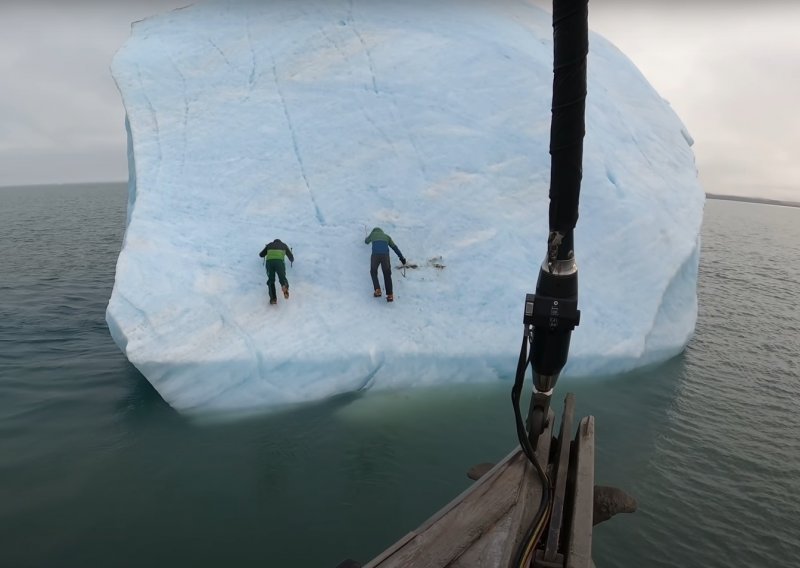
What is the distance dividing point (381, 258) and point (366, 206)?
4.41 feet

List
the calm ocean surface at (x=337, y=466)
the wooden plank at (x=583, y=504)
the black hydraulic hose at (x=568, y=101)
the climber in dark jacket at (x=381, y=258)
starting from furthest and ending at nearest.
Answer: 1. the climber in dark jacket at (x=381, y=258)
2. the calm ocean surface at (x=337, y=466)
3. the wooden plank at (x=583, y=504)
4. the black hydraulic hose at (x=568, y=101)

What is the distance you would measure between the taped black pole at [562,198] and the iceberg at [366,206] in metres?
4.56

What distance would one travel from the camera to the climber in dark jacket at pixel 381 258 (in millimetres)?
7570

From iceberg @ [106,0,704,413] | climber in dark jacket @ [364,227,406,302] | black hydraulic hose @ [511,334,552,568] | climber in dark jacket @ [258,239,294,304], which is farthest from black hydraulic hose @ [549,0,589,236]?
climber in dark jacket @ [258,239,294,304]

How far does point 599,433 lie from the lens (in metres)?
6.83

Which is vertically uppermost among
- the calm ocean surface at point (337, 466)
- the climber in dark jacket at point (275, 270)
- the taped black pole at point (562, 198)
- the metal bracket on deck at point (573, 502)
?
the taped black pole at point (562, 198)

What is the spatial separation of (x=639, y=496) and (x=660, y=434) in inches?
63.0

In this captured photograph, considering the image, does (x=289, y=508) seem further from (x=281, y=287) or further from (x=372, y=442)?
(x=281, y=287)

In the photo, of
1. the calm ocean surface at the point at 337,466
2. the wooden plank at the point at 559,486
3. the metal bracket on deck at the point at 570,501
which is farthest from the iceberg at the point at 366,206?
the metal bracket on deck at the point at 570,501

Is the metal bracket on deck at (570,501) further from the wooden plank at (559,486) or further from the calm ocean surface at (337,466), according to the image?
the calm ocean surface at (337,466)

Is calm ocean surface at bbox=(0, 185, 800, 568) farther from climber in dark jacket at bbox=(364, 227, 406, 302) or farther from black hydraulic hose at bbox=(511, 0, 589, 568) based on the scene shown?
A: black hydraulic hose at bbox=(511, 0, 589, 568)

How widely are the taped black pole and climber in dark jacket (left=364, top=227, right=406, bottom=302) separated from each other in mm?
4490

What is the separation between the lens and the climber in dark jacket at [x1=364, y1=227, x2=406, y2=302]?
7570 mm

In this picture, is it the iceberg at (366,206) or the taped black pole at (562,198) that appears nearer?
the taped black pole at (562,198)
